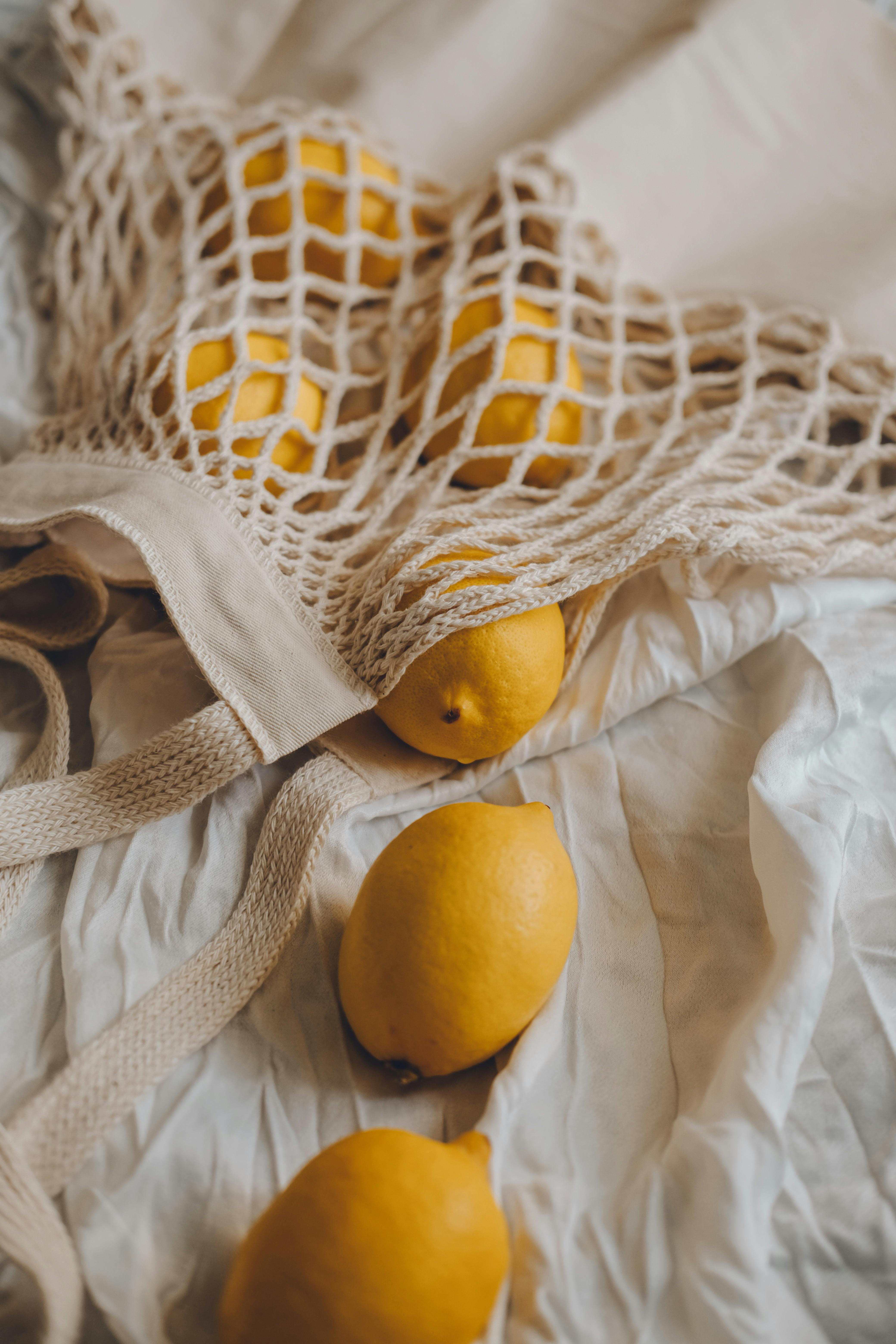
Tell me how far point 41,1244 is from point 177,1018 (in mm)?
103

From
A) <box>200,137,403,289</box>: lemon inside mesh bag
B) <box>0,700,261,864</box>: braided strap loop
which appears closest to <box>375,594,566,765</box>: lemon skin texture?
<box>0,700,261,864</box>: braided strap loop

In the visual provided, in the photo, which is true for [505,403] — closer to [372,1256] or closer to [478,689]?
[478,689]

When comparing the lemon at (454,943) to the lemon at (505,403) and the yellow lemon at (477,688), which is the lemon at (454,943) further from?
the lemon at (505,403)

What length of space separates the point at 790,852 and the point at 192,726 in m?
0.35

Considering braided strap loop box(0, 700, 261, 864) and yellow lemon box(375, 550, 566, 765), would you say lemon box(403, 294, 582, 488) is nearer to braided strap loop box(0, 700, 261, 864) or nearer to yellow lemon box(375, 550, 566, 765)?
yellow lemon box(375, 550, 566, 765)

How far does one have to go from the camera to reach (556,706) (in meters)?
0.58

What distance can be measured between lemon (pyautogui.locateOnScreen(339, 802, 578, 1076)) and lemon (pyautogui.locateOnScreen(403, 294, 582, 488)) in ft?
1.01

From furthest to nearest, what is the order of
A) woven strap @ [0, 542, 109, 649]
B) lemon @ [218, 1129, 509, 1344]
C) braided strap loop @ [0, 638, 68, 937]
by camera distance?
woven strap @ [0, 542, 109, 649]
braided strap loop @ [0, 638, 68, 937]
lemon @ [218, 1129, 509, 1344]

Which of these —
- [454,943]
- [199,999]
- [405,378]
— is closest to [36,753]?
[199,999]

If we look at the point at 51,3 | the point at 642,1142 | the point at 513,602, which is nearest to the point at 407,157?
the point at 51,3

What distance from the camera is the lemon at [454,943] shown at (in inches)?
15.4

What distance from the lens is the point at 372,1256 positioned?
312mm

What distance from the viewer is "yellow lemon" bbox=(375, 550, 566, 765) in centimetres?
49

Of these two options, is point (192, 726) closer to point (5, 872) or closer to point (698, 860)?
point (5, 872)
